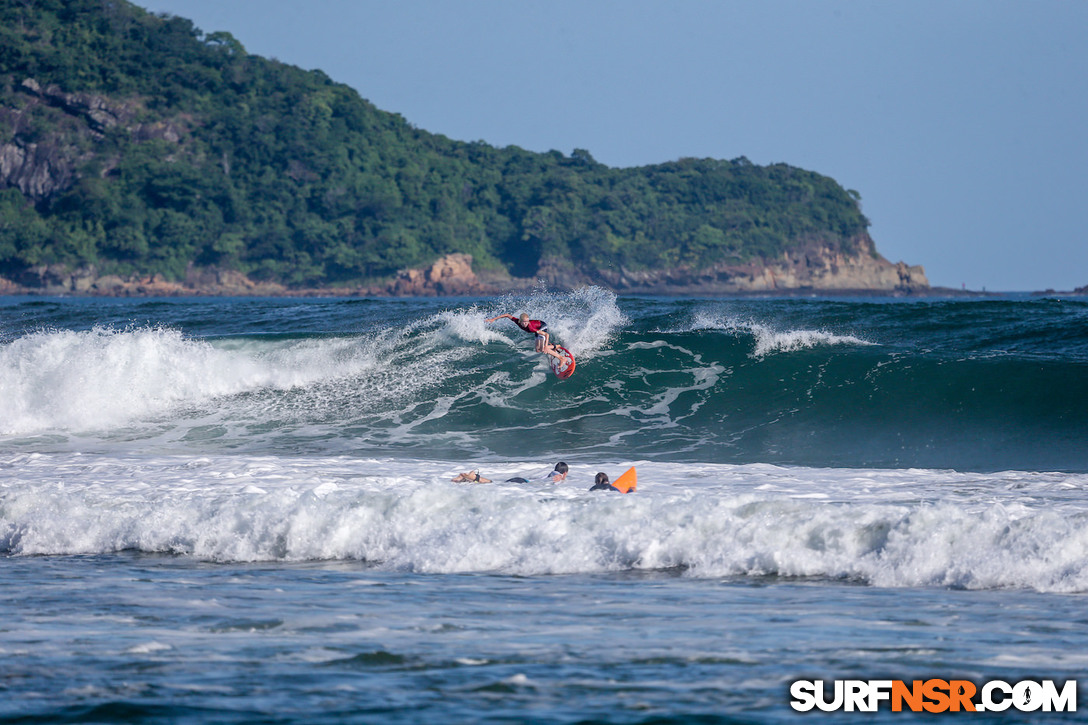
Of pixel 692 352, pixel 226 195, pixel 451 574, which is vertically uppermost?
pixel 226 195

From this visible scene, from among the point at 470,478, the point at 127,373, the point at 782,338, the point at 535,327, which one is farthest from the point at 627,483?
the point at 127,373

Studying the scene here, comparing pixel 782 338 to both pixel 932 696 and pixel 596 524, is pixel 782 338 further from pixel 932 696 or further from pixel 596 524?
pixel 932 696

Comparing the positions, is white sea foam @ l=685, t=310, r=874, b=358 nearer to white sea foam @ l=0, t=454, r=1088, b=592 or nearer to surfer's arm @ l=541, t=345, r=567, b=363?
surfer's arm @ l=541, t=345, r=567, b=363

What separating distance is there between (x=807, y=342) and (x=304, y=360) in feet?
35.0

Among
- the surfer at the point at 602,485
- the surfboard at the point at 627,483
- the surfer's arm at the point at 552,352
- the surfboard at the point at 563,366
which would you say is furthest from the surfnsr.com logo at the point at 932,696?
the surfboard at the point at 563,366

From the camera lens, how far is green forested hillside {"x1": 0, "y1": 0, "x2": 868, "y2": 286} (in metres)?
115

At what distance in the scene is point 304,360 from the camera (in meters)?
21.9

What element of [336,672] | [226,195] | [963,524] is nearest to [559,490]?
[963,524]

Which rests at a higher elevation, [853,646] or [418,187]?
[418,187]

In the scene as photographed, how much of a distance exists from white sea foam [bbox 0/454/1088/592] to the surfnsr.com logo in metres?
2.57

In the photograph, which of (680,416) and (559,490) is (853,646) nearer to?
(559,490)

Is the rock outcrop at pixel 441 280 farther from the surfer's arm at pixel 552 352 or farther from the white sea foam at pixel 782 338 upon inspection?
the surfer's arm at pixel 552 352

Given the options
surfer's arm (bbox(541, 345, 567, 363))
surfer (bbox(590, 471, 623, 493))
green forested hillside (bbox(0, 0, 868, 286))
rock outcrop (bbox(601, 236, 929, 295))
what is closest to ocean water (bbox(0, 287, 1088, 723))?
surfer (bbox(590, 471, 623, 493))

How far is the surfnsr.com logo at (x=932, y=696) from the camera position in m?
5.34
